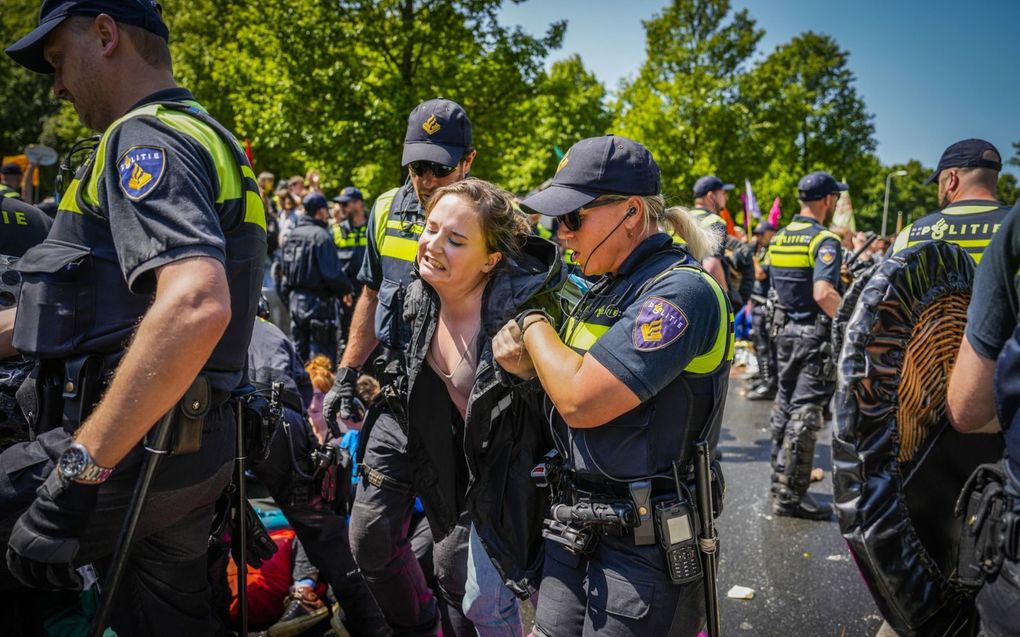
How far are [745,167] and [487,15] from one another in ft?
58.6

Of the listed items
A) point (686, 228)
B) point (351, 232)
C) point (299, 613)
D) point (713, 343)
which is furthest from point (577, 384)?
point (351, 232)

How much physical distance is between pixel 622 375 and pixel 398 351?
163cm

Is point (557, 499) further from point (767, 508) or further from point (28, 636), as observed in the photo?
point (767, 508)

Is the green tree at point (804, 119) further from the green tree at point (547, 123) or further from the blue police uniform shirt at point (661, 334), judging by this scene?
the blue police uniform shirt at point (661, 334)

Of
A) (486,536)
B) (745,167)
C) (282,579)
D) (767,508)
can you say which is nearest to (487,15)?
(767,508)

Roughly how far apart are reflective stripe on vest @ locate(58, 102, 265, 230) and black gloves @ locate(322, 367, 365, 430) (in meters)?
1.45

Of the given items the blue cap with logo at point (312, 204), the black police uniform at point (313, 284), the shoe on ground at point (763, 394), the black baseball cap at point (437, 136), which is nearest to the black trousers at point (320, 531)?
the black baseball cap at point (437, 136)

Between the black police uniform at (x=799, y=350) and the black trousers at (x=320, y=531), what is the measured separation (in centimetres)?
330

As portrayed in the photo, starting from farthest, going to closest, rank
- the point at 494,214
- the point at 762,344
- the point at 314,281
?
the point at 762,344 → the point at 314,281 → the point at 494,214

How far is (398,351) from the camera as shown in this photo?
10.7ft

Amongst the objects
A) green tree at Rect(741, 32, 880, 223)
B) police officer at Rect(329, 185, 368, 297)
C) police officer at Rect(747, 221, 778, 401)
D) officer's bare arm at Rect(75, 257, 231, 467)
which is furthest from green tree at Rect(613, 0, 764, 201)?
officer's bare arm at Rect(75, 257, 231, 467)

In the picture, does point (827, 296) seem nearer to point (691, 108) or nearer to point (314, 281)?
point (314, 281)

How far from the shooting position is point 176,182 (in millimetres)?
1822

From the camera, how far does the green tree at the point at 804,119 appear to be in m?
27.6
